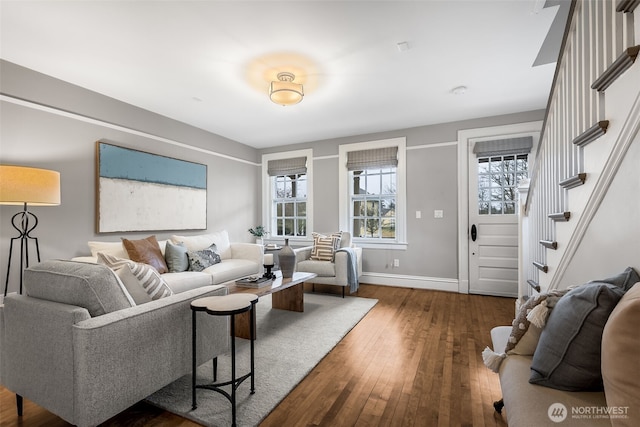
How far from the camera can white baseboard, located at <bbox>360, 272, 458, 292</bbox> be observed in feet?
14.5

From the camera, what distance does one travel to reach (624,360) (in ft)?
2.59

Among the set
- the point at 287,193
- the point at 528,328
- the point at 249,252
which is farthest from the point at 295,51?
the point at 287,193

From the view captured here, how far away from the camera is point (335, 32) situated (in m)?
2.33

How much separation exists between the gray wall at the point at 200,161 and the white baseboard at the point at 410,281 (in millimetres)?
75

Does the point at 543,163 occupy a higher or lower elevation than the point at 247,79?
lower

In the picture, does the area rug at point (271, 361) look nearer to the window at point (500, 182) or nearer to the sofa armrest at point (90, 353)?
the sofa armrest at point (90, 353)

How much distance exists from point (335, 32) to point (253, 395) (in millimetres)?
2628

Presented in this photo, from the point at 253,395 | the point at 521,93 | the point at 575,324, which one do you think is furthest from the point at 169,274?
the point at 521,93

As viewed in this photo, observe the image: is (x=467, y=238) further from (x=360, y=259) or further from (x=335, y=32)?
(x=335, y=32)

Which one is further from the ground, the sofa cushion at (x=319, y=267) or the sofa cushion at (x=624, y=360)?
the sofa cushion at (x=624, y=360)

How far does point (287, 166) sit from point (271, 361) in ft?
13.0

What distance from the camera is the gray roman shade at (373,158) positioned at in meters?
4.78

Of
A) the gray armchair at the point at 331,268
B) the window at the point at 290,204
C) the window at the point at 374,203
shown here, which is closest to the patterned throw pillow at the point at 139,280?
the gray armchair at the point at 331,268

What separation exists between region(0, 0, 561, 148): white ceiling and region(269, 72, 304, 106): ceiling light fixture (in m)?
0.11
